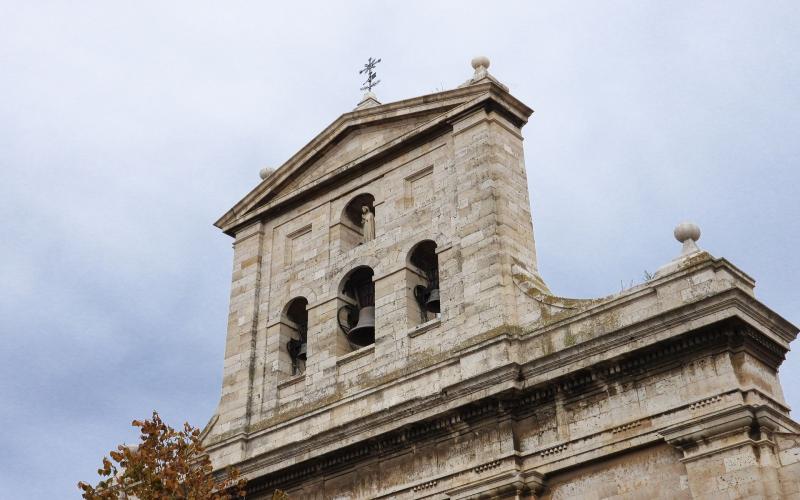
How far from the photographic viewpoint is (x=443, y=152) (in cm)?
2075

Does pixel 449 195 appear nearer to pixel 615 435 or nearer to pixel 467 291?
pixel 467 291

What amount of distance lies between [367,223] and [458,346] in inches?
172

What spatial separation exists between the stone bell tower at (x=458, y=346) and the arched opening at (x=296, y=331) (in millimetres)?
39

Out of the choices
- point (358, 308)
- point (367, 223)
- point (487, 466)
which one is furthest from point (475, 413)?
point (367, 223)

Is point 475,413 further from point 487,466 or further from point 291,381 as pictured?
point 291,381

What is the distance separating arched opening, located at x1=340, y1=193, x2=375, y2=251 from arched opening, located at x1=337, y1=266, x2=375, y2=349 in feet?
2.45

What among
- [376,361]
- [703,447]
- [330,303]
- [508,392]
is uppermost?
[330,303]

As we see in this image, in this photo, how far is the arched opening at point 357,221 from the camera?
21.7 metres

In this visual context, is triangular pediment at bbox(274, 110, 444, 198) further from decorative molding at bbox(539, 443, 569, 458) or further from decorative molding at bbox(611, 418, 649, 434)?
decorative molding at bbox(611, 418, 649, 434)

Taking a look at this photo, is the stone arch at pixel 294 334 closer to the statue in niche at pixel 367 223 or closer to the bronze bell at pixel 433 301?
the statue in niche at pixel 367 223

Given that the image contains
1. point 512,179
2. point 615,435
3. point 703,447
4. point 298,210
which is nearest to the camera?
point 703,447

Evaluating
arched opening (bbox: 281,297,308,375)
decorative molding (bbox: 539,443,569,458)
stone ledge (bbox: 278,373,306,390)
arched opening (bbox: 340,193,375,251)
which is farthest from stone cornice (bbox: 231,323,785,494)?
arched opening (bbox: 340,193,375,251)

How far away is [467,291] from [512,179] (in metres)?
2.48

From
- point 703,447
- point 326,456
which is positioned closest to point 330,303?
point 326,456
